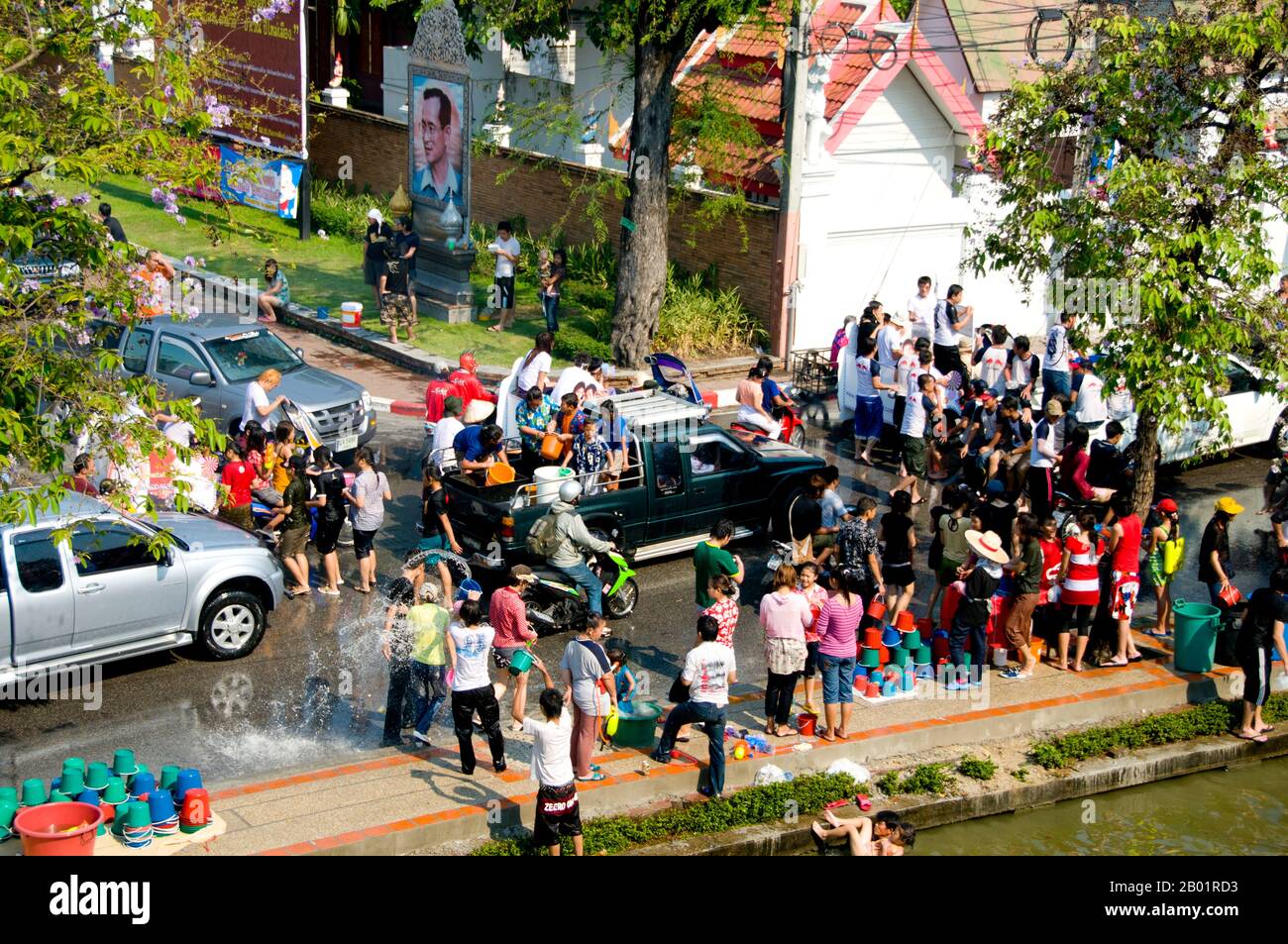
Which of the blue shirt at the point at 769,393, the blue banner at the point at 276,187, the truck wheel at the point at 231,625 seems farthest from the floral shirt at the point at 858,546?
the blue banner at the point at 276,187

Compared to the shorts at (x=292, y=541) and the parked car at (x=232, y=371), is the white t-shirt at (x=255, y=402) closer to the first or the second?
the parked car at (x=232, y=371)

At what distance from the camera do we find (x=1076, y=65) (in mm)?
15289

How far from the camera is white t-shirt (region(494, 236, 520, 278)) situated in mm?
25078

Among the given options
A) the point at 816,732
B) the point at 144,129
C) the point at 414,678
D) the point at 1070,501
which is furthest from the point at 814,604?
the point at 144,129

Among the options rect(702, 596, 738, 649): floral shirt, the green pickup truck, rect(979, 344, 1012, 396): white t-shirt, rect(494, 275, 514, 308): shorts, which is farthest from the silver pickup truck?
rect(494, 275, 514, 308): shorts

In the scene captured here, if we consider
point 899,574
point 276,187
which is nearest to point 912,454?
point 899,574

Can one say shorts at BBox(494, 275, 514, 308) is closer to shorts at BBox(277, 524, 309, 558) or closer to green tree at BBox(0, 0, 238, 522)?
shorts at BBox(277, 524, 309, 558)

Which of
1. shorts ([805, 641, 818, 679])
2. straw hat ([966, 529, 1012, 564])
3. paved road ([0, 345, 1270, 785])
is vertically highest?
straw hat ([966, 529, 1012, 564])

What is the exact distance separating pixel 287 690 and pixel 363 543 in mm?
2382

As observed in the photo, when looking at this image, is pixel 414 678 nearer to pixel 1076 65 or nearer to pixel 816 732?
pixel 816 732

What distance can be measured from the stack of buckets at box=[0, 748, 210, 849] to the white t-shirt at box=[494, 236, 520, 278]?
15.1m

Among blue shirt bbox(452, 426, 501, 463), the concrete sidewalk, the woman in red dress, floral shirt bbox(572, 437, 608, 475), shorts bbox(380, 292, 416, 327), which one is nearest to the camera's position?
the concrete sidewalk

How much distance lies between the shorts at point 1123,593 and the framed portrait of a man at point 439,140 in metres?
14.2

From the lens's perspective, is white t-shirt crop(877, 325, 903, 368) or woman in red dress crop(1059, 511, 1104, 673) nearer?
woman in red dress crop(1059, 511, 1104, 673)
